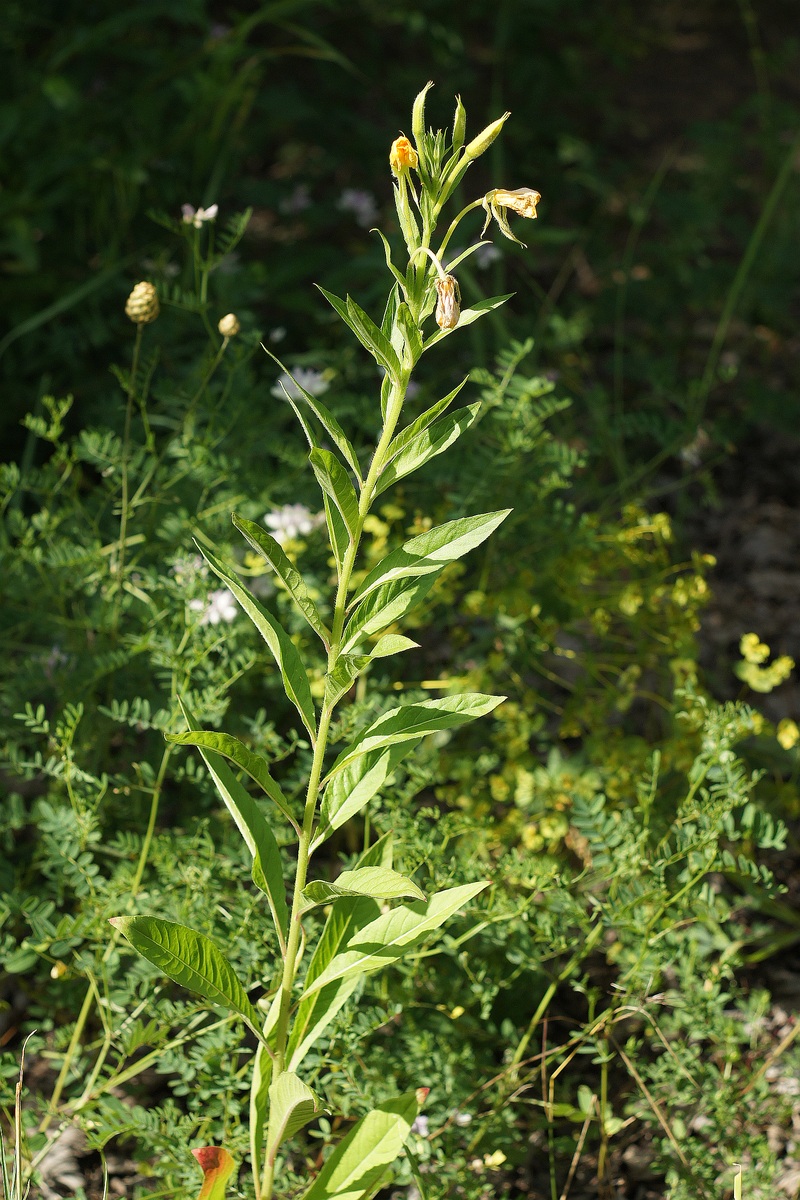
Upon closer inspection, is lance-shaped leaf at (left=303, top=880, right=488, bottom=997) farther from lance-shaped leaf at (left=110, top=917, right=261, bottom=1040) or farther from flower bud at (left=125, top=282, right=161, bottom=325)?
flower bud at (left=125, top=282, right=161, bottom=325)

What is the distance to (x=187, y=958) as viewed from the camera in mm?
1108

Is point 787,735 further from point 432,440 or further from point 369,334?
point 369,334

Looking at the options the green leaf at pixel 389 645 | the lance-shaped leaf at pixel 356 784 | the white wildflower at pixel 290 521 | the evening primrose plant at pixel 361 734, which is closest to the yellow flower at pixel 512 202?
the evening primrose plant at pixel 361 734

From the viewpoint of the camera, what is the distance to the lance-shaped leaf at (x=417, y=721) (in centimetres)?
107

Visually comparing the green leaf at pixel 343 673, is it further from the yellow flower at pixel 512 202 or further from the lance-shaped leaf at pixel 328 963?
the yellow flower at pixel 512 202

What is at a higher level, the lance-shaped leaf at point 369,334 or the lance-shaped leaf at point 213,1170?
the lance-shaped leaf at point 369,334

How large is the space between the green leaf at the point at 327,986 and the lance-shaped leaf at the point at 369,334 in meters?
0.61

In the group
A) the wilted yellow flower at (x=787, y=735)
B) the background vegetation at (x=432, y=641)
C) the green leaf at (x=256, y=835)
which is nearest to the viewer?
the green leaf at (x=256, y=835)

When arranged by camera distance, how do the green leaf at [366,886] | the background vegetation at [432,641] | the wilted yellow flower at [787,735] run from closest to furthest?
the green leaf at [366,886], the background vegetation at [432,641], the wilted yellow flower at [787,735]

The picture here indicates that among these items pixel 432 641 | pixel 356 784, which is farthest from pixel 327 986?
pixel 432 641

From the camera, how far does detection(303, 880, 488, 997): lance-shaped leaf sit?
43.8 inches

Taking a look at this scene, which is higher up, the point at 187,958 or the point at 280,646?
the point at 280,646

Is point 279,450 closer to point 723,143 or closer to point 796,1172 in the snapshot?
point 796,1172

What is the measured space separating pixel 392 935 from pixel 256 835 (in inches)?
7.0
